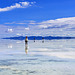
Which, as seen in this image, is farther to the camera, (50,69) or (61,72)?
(50,69)

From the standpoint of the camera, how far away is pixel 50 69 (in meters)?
20.7

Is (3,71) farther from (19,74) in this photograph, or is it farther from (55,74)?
(55,74)

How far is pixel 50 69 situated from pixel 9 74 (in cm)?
450

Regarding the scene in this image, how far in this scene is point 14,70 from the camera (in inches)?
795

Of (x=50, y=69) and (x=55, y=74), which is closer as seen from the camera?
(x=55, y=74)

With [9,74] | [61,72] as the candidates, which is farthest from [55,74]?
[9,74]

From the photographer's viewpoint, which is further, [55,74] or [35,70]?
[35,70]

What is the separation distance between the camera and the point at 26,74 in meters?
18.3

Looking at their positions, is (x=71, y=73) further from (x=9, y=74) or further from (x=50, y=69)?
(x=9, y=74)

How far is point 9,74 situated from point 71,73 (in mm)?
5649

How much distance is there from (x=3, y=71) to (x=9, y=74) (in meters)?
1.36

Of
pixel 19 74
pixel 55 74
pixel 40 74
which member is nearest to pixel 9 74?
pixel 19 74

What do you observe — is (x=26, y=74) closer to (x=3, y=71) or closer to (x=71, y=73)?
(x=3, y=71)

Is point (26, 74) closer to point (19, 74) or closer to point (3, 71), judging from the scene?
point (19, 74)
